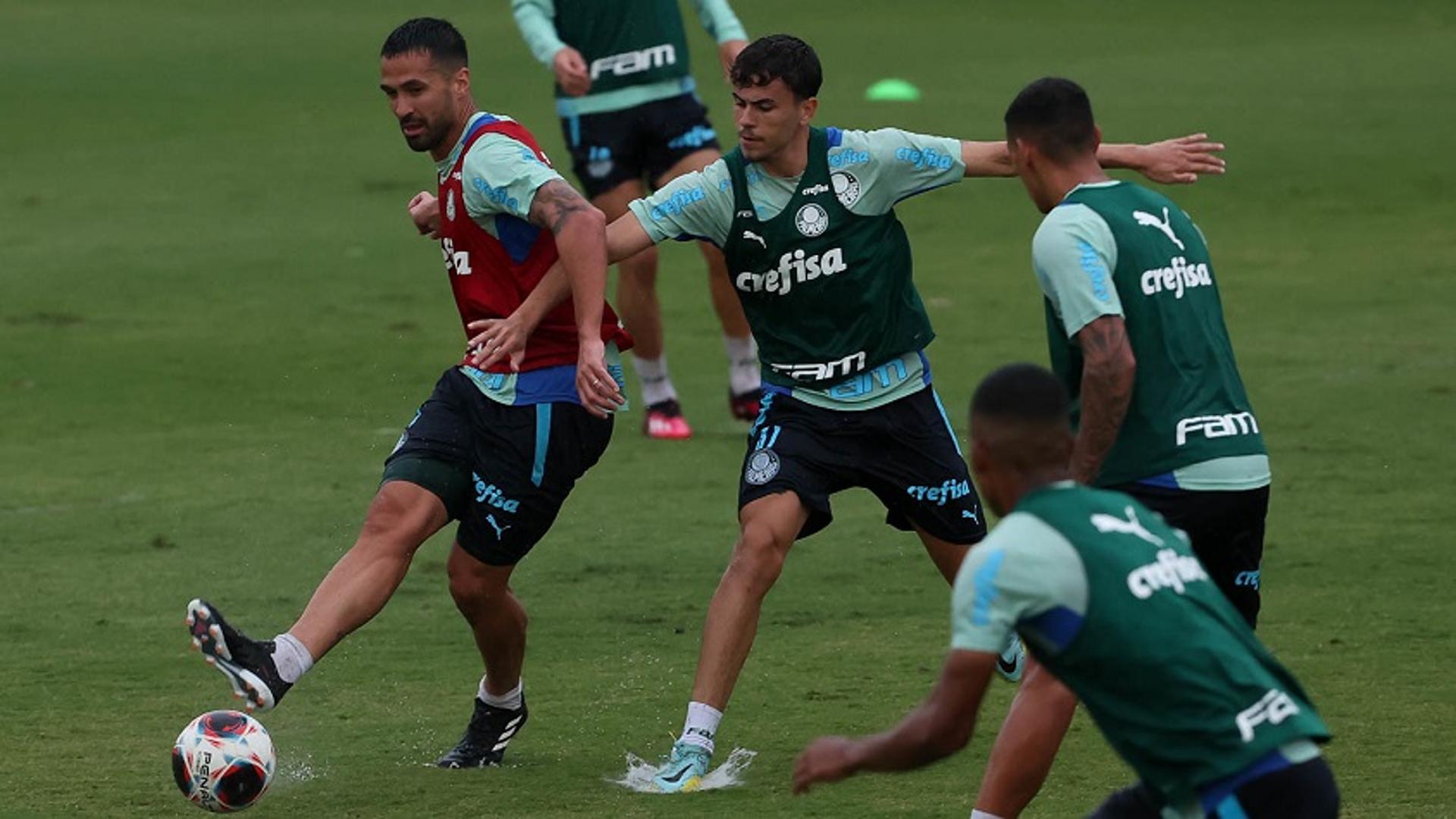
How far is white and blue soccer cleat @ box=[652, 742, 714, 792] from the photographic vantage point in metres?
7.17

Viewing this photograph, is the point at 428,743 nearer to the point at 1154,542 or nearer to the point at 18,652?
the point at 18,652

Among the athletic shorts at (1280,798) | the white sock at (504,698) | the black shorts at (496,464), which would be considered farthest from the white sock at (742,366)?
the athletic shorts at (1280,798)

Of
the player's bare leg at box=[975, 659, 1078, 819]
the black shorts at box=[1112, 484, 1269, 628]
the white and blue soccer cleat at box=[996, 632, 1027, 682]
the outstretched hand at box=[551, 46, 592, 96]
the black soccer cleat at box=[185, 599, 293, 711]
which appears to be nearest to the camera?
the player's bare leg at box=[975, 659, 1078, 819]

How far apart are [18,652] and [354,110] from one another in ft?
49.8

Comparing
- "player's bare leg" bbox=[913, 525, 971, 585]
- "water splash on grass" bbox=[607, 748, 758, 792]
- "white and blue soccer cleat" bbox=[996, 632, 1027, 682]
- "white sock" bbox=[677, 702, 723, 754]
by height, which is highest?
"player's bare leg" bbox=[913, 525, 971, 585]

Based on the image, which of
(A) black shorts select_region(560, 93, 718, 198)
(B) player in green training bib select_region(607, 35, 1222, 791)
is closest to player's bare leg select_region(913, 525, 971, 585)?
(B) player in green training bib select_region(607, 35, 1222, 791)

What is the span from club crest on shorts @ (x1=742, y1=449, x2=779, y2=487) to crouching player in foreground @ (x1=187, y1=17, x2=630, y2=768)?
481 millimetres

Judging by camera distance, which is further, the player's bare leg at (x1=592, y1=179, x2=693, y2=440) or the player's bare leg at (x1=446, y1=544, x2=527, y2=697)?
the player's bare leg at (x1=592, y1=179, x2=693, y2=440)

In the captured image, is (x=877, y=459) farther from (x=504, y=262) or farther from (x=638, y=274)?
(x=638, y=274)

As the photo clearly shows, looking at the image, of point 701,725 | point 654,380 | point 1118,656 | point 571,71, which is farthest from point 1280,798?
point 654,380

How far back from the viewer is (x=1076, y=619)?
4.69 metres

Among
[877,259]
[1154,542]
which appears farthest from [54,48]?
[1154,542]

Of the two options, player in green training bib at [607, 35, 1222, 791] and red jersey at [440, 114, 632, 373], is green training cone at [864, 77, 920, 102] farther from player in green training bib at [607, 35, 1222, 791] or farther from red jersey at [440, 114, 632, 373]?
red jersey at [440, 114, 632, 373]

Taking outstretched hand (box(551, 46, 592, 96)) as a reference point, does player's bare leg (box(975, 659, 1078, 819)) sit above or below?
below
